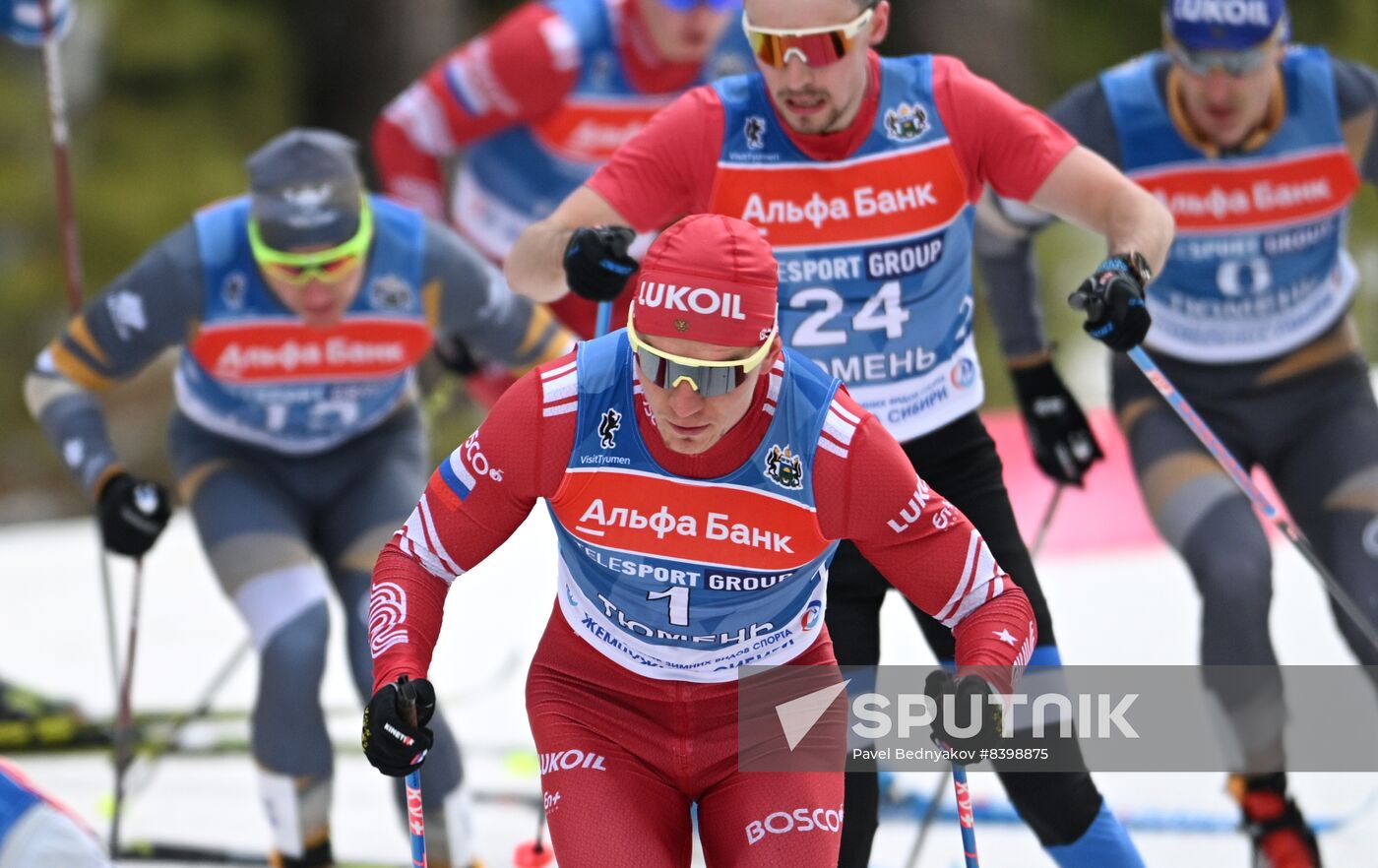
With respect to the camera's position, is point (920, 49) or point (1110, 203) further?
point (920, 49)

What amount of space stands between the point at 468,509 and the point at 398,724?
375 millimetres

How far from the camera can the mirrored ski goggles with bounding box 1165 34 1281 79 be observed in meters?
4.34

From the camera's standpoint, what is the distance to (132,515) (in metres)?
4.58

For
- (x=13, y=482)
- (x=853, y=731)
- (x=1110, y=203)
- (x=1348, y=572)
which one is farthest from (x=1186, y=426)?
(x=13, y=482)

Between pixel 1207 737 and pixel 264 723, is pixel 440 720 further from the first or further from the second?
pixel 1207 737

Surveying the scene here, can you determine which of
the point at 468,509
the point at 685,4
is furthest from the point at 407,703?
the point at 685,4

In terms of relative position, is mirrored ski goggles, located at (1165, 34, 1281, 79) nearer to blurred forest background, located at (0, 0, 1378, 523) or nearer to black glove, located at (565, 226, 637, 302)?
black glove, located at (565, 226, 637, 302)

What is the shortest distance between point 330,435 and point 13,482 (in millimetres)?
9004

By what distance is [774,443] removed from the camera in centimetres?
329

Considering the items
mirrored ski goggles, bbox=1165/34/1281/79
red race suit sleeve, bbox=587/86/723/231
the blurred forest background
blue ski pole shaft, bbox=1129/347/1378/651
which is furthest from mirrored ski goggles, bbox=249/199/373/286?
the blurred forest background

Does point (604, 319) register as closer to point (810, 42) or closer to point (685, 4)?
point (810, 42)

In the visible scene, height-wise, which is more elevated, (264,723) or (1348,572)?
(1348,572)

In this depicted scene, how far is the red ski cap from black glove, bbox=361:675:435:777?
26.6 inches

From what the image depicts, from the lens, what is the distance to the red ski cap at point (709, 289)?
3.13m
